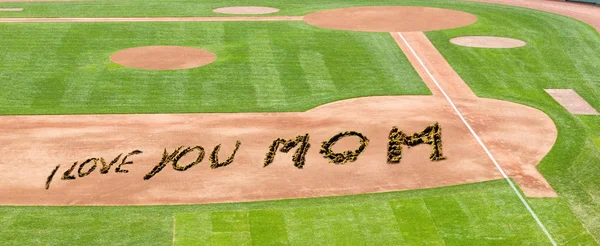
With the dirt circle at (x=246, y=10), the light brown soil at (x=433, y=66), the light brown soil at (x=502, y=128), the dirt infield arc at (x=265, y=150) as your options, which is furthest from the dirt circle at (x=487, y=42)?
the dirt circle at (x=246, y=10)

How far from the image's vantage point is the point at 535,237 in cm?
2284

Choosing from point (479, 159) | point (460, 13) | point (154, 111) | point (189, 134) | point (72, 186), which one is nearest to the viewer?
point (72, 186)

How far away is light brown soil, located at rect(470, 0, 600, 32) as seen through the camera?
51678 mm

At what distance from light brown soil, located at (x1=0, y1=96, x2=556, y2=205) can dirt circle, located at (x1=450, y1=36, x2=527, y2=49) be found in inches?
393

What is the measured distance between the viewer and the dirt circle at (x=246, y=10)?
52.4 m

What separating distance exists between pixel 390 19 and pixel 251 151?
76.2 ft

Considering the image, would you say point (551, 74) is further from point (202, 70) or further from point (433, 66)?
point (202, 70)

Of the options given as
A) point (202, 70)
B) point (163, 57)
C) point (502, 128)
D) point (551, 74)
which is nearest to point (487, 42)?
point (551, 74)

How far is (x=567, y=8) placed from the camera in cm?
5488

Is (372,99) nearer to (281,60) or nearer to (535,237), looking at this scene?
(281,60)

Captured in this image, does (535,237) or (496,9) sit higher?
(535,237)

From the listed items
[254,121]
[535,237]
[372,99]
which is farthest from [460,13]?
[535,237]

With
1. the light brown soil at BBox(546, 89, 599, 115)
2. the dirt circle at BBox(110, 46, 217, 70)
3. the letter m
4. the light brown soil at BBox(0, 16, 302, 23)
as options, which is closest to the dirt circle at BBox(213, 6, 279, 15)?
the light brown soil at BBox(0, 16, 302, 23)

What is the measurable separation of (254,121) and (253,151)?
3909mm
